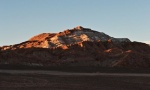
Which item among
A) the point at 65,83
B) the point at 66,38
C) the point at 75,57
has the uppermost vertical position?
the point at 66,38

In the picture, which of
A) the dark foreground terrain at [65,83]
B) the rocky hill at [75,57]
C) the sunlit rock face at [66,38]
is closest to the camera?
the dark foreground terrain at [65,83]

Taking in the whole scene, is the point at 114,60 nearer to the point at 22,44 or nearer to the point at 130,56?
the point at 130,56

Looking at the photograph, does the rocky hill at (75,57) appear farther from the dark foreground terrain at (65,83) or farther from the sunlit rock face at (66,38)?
the dark foreground terrain at (65,83)

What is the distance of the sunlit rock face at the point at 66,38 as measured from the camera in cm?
7538

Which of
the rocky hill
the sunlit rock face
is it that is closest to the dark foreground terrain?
the rocky hill

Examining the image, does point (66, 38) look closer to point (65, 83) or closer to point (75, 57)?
point (75, 57)

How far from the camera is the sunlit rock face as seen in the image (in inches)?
2968

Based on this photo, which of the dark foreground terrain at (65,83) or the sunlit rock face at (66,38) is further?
the sunlit rock face at (66,38)

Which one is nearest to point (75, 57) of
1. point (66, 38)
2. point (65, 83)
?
point (66, 38)

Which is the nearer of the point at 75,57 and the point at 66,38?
the point at 75,57

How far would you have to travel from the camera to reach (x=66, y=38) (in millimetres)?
80125

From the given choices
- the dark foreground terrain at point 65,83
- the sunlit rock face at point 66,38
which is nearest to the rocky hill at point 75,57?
the sunlit rock face at point 66,38

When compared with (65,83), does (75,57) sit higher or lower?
higher

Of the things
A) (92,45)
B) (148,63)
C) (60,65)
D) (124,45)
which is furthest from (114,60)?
(124,45)
